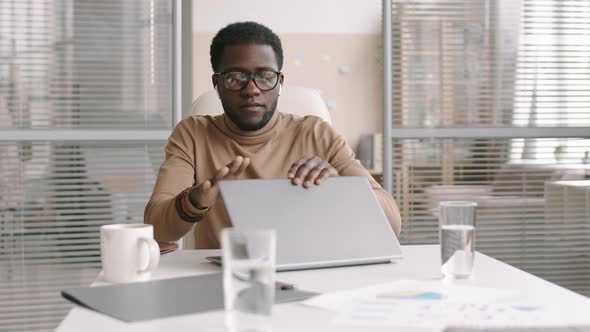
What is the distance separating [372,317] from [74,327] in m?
0.36

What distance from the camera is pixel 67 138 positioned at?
110 inches

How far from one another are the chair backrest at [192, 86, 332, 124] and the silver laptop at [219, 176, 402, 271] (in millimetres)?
773

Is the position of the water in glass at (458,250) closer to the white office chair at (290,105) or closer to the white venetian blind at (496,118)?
the white office chair at (290,105)

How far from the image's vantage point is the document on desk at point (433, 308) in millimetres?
842

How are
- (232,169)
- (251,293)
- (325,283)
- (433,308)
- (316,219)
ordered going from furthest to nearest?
(232,169)
(316,219)
(325,283)
(433,308)
(251,293)

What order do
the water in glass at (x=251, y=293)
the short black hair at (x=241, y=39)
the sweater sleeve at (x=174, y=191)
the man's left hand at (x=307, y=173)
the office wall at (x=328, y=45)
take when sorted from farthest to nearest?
the office wall at (x=328, y=45)
the short black hair at (x=241, y=39)
the sweater sleeve at (x=174, y=191)
the man's left hand at (x=307, y=173)
the water in glass at (x=251, y=293)

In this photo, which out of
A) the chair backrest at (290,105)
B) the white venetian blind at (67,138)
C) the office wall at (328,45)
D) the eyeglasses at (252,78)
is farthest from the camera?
the office wall at (328,45)

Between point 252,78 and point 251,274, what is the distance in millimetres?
1044

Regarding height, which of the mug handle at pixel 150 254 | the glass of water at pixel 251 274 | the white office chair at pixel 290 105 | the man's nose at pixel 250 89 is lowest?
the mug handle at pixel 150 254

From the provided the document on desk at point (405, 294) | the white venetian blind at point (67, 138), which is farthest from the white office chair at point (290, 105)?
the document on desk at point (405, 294)

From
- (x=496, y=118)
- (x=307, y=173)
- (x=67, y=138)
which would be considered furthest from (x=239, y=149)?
(x=496, y=118)

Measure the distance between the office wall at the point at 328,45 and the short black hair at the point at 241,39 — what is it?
2934mm

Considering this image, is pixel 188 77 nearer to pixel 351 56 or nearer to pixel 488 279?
pixel 488 279

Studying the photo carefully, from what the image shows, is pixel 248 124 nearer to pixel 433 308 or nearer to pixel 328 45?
pixel 433 308
